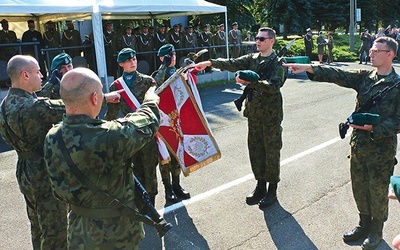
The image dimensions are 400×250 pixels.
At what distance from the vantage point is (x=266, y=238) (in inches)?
172

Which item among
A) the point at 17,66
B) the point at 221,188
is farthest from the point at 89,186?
the point at 221,188

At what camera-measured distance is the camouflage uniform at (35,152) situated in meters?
3.23

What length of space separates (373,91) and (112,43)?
12375 mm

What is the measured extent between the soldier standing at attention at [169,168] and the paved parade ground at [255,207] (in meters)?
0.17

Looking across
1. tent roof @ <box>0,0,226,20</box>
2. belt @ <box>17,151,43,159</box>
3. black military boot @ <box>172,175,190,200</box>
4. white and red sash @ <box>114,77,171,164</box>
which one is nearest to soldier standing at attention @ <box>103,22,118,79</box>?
tent roof @ <box>0,0,226,20</box>

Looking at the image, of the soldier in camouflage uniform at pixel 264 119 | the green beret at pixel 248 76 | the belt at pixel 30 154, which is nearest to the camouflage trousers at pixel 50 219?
the belt at pixel 30 154

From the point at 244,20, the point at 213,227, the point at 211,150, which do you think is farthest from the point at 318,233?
the point at 244,20

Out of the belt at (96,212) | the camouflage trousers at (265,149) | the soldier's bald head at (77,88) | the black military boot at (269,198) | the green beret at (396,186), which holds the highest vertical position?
the soldier's bald head at (77,88)

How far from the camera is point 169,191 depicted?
551 centimetres

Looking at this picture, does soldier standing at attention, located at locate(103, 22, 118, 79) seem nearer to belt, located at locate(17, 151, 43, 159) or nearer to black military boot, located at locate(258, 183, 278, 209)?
black military boot, located at locate(258, 183, 278, 209)

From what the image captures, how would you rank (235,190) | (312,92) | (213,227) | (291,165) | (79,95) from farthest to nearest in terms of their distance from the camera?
(312,92) < (291,165) < (235,190) < (213,227) < (79,95)

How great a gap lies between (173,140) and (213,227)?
1206 mm

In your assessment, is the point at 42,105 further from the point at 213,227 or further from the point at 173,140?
the point at 213,227

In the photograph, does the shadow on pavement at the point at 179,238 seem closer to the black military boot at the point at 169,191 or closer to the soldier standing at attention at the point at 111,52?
the black military boot at the point at 169,191
